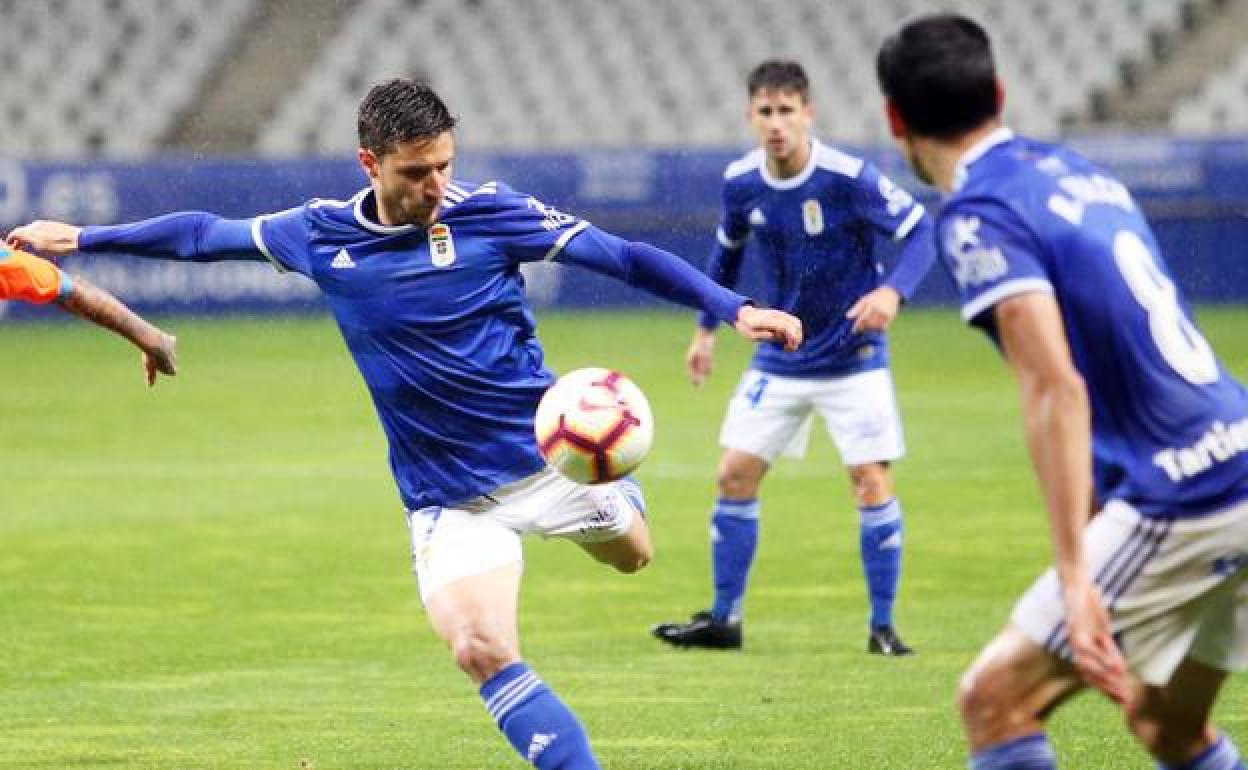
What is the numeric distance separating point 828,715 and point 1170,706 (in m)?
2.96

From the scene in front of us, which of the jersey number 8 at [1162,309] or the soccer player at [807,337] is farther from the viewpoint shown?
the soccer player at [807,337]

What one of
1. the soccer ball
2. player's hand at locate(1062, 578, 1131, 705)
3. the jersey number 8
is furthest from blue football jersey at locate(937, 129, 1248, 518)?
the soccer ball

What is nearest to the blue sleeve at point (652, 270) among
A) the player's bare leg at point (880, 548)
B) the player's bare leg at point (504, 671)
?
the player's bare leg at point (504, 671)

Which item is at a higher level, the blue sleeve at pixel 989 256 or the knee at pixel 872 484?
the blue sleeve at pixel 989 256

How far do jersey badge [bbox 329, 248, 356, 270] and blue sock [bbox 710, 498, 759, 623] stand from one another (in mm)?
3545

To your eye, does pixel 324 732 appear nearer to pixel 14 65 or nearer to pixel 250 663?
pixel 250 663

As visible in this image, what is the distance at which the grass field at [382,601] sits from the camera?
7848mm

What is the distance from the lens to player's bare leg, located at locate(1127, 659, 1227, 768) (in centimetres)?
526

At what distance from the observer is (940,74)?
4.85 metres

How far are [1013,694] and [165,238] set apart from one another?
3432 mm

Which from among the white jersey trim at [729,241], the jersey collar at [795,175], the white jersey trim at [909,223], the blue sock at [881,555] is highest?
the jersey collar at [795,175]

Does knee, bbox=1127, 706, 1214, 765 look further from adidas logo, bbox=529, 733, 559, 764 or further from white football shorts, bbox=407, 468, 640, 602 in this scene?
white football shorts, bbox=407, 468, 640, 602

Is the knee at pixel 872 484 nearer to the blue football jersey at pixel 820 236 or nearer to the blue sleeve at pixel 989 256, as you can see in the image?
the blue football jersey at pixel 820 236

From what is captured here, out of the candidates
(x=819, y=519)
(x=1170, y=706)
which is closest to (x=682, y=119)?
(x=819, y=519)
